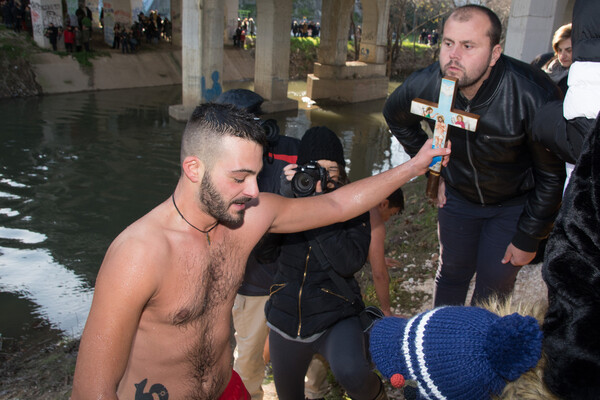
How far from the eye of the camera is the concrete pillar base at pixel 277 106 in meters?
18.0

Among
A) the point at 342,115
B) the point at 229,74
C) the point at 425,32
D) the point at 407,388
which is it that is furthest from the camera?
the point at 425,32

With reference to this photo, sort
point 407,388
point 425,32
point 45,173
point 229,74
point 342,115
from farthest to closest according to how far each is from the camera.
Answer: point 425,32, point 229,74, point 342,115, point 45,173, point 407,388

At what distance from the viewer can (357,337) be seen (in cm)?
307

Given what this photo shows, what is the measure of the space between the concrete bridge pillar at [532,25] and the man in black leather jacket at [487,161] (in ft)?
12.7

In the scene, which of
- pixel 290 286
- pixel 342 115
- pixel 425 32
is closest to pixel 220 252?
pixel 290 286

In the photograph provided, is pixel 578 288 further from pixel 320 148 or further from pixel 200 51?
pixel 200 51

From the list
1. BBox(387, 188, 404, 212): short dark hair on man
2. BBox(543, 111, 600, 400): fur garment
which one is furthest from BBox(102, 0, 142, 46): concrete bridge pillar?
BBox(543, 111, 600, 400): fur garment

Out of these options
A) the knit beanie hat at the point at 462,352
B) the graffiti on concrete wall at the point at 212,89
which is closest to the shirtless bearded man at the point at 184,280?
the knit beanie hat at the point at 462,352

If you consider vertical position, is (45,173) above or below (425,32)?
below

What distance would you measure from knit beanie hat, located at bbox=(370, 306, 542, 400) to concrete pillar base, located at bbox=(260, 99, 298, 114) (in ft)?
53.7

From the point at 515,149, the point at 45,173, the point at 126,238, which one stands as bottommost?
the point at 45,173

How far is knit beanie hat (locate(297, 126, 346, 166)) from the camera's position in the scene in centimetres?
339

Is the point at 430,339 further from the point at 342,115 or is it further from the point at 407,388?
the point at 342,115

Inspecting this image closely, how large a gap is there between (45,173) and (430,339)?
10773 millimetres
